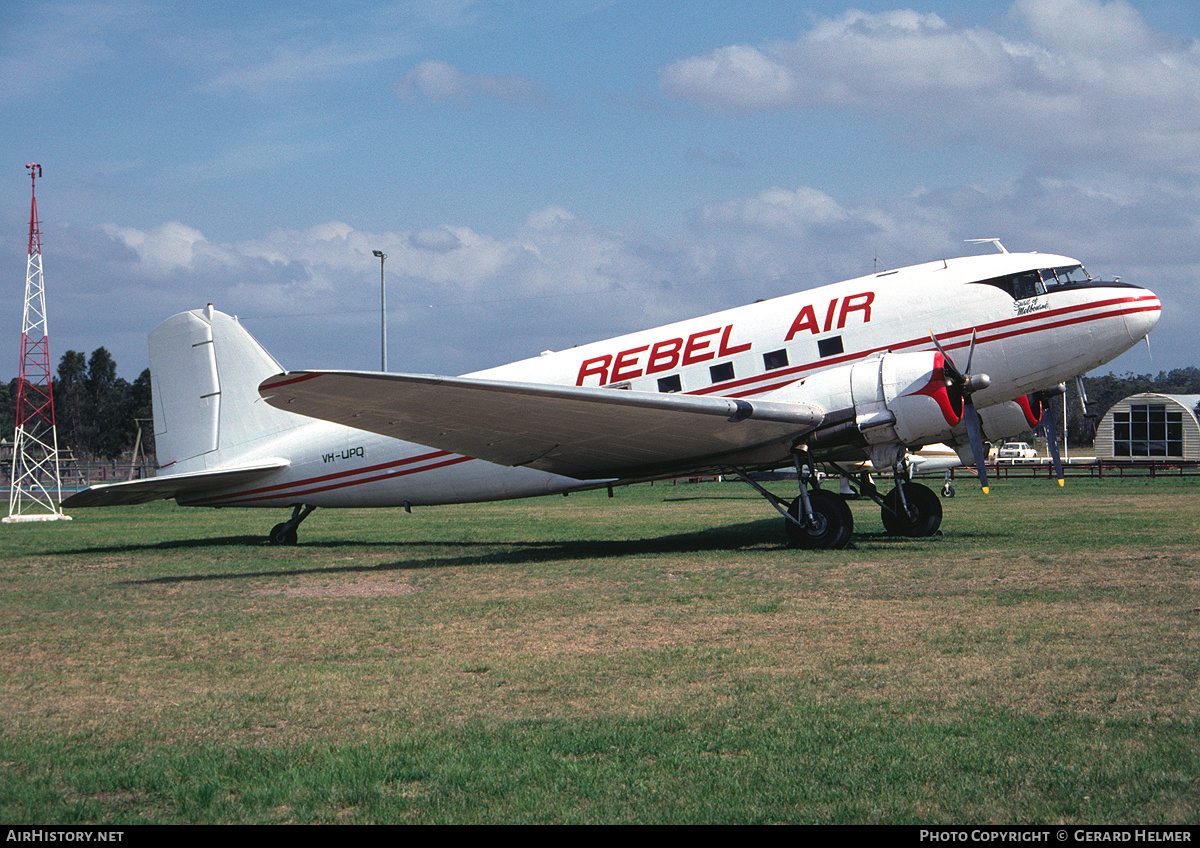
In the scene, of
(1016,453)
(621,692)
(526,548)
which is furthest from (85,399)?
(621,692)

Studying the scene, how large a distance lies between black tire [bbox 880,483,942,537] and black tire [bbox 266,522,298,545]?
1154 centimetres

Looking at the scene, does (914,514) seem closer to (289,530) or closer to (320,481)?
(320,481)

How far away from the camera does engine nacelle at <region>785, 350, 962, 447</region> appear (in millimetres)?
14336

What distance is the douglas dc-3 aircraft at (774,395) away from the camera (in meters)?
13.6

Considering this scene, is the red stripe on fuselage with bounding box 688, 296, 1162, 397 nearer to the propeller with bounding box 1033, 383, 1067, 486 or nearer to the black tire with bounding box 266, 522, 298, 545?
the propeller with bounding box 1033, 383, 1067, 486

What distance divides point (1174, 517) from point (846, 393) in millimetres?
9912

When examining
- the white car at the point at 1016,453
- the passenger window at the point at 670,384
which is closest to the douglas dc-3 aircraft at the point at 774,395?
the passenger window at the point at 670,384

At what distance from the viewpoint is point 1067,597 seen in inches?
364

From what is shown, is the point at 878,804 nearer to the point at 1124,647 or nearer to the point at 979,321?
the point at 1124,647

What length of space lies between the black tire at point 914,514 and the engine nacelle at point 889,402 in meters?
2.63

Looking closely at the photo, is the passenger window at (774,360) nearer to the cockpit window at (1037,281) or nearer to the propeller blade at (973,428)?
the propeller blade at (973,428)

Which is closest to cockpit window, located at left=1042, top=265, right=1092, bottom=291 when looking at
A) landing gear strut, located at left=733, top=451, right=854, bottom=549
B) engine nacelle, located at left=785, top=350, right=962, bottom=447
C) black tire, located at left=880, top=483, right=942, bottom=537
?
engine nacelle, located at left=785, top=350, right=962, bottom=447

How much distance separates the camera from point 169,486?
18.3 m

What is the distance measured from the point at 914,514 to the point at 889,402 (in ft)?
12.0
